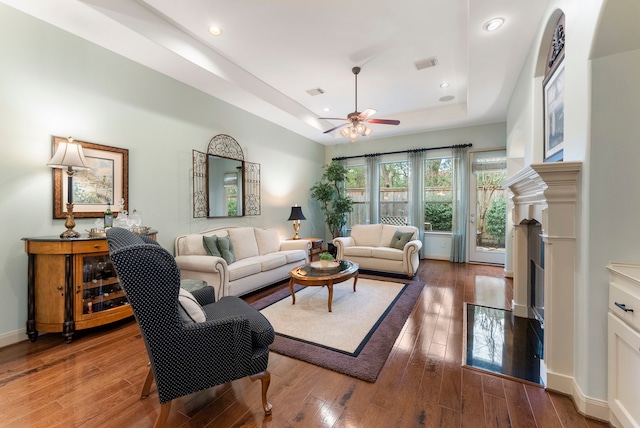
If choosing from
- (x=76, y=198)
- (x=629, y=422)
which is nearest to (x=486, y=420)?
(x=629, y=422)

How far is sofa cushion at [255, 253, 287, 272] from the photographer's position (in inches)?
156

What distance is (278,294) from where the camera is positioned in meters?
3.81

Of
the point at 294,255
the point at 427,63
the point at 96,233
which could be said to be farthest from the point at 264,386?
the point at 427,63

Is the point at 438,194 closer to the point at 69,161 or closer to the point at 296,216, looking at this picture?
the point at 296,216

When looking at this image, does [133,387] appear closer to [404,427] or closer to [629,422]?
[404,427]

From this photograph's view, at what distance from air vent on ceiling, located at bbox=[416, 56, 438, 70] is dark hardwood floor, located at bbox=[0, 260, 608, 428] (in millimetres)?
3578

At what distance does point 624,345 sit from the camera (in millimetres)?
1417

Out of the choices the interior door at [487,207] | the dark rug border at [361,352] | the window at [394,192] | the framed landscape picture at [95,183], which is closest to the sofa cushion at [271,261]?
the dark rug border at [361,352]

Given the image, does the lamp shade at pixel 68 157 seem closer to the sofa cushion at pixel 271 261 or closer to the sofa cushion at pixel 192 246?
the sofa cushion at pixel 192 246

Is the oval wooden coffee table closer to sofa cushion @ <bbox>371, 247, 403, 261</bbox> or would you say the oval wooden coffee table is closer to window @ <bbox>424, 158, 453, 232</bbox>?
sofa cushion @ <bbox>371, 247, 403, 261</bbox>

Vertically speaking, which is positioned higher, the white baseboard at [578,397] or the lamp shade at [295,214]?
the lamp shade at [295,214]

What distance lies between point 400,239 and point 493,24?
3.29 meters

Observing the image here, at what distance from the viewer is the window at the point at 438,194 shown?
20.2 ft

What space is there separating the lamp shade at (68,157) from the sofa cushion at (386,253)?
417cm
